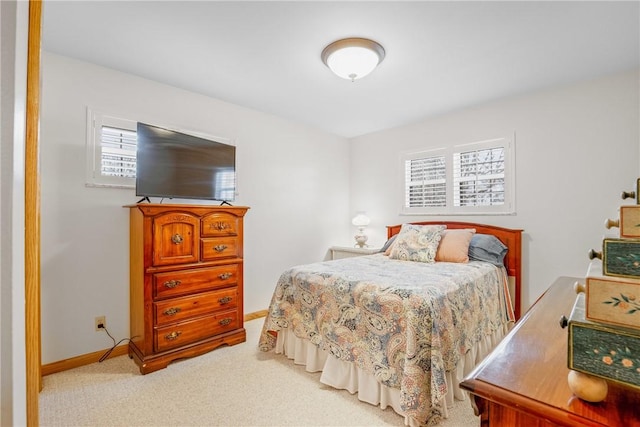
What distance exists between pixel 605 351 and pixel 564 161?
3099mm

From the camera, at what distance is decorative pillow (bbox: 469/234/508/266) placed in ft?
9.75

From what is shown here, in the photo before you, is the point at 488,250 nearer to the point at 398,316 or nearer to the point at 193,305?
the point at 398,316

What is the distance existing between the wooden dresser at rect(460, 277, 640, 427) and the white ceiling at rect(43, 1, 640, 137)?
1.90m

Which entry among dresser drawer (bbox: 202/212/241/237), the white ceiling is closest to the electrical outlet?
dresser drawer (bbox: 202/212/241/237)

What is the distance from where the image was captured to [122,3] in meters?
1.78

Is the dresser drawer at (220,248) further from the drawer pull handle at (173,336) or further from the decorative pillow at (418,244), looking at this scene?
the decorative pillow at (418,244)

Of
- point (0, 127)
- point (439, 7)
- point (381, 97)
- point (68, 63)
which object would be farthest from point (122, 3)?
point (381, 97)

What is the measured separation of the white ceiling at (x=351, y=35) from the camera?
183 centimetres

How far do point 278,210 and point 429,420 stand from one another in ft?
9.02

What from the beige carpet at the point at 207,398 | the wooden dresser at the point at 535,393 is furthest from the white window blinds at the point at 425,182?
the wooden dresser at the point at 535,393

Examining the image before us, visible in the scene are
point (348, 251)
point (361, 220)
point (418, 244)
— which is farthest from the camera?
point (361, 220)

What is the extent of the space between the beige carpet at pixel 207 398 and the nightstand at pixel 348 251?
1.94 m

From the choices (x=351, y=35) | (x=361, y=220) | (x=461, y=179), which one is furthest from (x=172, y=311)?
(x=461, y=179)

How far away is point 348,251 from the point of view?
13.8 feet
